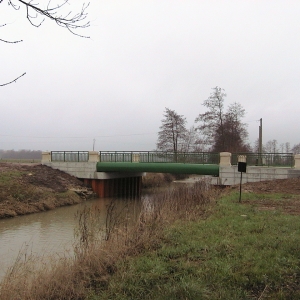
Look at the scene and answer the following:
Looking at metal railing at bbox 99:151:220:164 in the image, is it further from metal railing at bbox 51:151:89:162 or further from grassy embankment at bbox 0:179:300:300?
grassy embankment at bbox 0:179:300:300

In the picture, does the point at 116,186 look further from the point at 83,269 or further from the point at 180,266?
the point at 180,266

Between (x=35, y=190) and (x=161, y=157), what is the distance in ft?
34.0

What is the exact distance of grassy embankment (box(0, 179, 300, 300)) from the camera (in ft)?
14.7

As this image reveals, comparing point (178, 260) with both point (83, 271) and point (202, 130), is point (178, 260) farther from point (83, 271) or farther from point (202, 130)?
point (202, 130)

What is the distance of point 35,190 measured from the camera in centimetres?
2223

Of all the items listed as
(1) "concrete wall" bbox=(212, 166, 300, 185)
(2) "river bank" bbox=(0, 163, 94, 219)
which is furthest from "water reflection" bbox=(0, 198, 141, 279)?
(1) "concrete wall" bbox=(212, 166, 300, 185)

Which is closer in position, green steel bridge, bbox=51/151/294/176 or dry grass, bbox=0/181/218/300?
dry grass, bbox=0/181/218/300

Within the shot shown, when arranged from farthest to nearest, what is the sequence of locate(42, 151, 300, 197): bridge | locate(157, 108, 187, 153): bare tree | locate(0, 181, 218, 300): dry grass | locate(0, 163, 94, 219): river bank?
locate(157, 108, 187, 153): bare tree → locate(42, 151, 300, 197): bridge → locate(0, 163, 94, 219): river bank → locate(0, 181, 218, 300): dry grass

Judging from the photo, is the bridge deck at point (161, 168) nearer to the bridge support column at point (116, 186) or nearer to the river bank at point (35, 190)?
the bridge support column at point (116, 186)

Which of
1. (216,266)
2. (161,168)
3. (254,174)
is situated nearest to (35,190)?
(161,168)

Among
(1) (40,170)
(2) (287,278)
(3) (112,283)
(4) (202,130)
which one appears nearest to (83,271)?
(3) (112,283)

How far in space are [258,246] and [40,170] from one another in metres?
25.3

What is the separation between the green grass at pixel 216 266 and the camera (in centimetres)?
436

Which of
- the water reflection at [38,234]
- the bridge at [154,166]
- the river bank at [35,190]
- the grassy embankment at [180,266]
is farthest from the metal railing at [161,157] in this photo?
the grassy embankment at [180,266]
